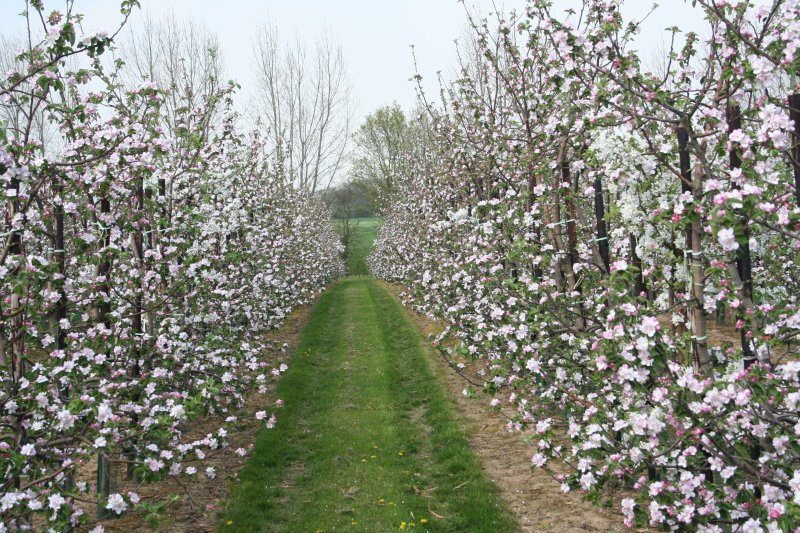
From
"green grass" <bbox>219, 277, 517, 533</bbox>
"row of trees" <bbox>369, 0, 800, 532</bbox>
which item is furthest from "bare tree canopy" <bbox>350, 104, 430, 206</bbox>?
"row of trees" <bbox>369, 0, 800, 532</bbox>

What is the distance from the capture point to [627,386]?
11.1ft

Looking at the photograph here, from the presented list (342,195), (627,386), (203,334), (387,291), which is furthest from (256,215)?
(342,195)

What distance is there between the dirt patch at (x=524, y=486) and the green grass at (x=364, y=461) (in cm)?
16

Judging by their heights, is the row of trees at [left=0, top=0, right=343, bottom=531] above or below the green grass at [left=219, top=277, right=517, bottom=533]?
above

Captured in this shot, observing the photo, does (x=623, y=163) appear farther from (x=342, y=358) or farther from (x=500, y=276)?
(x=342, y=358)

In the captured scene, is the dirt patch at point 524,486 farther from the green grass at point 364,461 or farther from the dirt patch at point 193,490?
the dirt patch at point 193,490

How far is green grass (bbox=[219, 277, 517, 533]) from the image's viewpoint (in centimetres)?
547

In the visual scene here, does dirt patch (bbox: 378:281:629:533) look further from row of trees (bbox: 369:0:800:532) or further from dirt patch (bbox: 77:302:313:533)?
dirt patch (bbox: 77:302:313:533)

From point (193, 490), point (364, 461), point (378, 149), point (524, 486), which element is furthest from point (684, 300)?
point (378, 149)

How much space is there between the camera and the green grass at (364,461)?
5.47 meters

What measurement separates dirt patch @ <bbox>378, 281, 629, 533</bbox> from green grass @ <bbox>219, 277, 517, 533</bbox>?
159mm

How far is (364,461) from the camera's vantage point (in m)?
6.80

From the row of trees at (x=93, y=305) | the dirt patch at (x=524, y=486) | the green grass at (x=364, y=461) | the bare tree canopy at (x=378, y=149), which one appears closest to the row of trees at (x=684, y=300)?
the dirt patch at (x=524, y=486)

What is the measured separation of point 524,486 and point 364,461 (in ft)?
5.98
